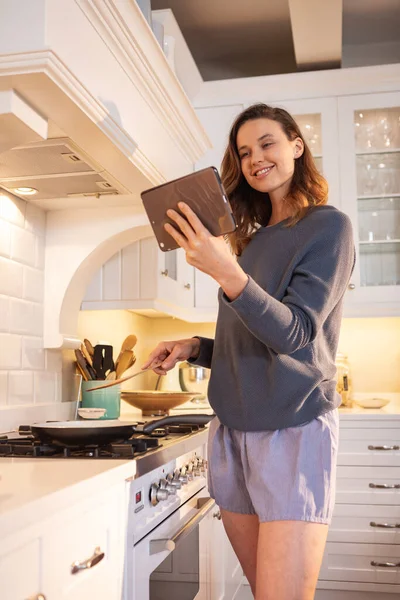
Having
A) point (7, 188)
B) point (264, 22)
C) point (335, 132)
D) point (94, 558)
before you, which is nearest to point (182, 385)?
point (335, 132)

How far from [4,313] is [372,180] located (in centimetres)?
210

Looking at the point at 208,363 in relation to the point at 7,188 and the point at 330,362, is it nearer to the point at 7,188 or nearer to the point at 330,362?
the point at 330,362

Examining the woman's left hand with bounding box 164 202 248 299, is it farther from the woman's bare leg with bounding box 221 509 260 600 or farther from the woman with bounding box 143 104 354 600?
the woman's bare leg with bounding box 221 509 260 600

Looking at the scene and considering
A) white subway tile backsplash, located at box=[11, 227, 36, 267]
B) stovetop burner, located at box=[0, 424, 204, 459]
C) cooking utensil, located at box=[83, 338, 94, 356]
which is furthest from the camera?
cooking utensil, located at box=[83, 338, 94, 356]

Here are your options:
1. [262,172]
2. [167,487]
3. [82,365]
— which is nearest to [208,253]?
[262,172]

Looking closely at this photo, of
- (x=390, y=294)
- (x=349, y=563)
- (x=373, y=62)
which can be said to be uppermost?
(x=373, y=62)

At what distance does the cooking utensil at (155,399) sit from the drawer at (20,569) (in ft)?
5.20

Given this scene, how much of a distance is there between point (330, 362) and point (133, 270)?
125 centimetres

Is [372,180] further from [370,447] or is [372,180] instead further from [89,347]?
[89,347]

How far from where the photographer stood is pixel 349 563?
278 cm

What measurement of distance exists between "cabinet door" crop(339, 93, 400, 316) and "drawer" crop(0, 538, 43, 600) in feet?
8.24

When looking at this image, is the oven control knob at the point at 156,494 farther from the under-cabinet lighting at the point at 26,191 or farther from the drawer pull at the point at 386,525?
the drawer pull at the point at 386,525

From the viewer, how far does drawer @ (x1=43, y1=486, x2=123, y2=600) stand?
98cm

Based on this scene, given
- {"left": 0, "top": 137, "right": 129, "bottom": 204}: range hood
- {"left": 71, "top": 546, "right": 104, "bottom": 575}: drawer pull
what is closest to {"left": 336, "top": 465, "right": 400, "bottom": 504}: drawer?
{"left": 0, "top": 137, "right": 129, "bottom": 204}: range hood
